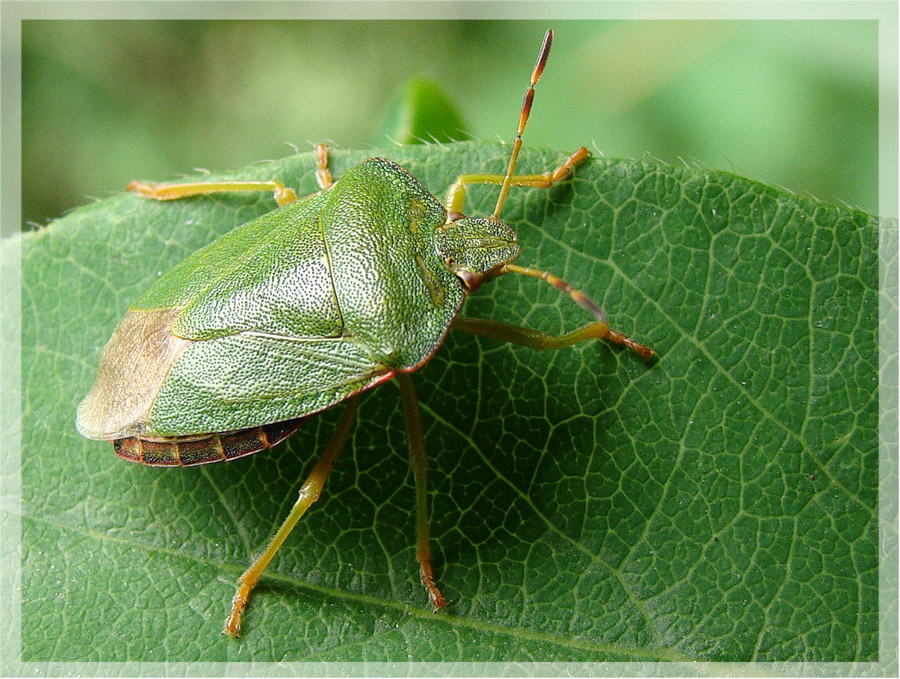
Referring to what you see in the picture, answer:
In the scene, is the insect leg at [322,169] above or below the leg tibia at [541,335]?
above

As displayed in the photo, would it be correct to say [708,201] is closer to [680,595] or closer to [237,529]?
[680,595]

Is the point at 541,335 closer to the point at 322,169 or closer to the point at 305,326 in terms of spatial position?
the point at 305,326

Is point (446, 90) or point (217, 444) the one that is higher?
point (446, 90)

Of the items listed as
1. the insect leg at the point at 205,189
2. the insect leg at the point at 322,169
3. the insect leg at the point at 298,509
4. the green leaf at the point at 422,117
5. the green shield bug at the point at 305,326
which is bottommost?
the insect leg at the point at 298,509

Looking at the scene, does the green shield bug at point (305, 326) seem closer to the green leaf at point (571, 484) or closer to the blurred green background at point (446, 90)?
the green leaf at point (571, 484)

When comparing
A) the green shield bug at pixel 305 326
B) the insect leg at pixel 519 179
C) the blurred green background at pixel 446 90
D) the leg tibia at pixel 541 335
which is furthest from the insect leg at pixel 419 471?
the blurred green background at pixel 446 90

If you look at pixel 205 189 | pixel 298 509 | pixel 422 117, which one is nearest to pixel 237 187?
pixel 205 189
